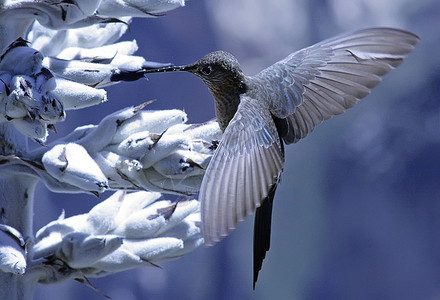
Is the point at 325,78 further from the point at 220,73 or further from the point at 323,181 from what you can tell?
the point at 323,181

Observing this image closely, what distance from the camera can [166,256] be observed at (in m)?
0.97

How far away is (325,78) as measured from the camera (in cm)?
104

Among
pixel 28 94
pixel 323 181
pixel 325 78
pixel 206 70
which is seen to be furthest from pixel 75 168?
pixel 323 181

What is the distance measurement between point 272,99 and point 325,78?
8cm

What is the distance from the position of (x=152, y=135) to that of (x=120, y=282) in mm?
1473

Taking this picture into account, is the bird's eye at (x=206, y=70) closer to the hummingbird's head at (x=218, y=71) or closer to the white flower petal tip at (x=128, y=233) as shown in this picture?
the hummingbird's head at (x=218, y=71)

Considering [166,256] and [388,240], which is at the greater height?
[166,256]

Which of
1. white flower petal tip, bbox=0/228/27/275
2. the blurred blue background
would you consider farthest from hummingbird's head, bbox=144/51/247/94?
the blurred blue background

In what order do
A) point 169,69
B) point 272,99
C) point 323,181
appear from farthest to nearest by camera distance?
point 323,181 → point 272,99 → point 169,69

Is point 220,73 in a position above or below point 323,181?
above

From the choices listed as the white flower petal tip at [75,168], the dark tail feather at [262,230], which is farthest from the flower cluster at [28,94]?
the dark tail feather at [262,230]

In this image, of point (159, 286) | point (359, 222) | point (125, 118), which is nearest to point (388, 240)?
point (359, 222)

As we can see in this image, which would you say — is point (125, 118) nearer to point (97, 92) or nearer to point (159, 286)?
point (97, 92)

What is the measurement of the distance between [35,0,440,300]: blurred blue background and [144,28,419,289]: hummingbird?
1215 mm
